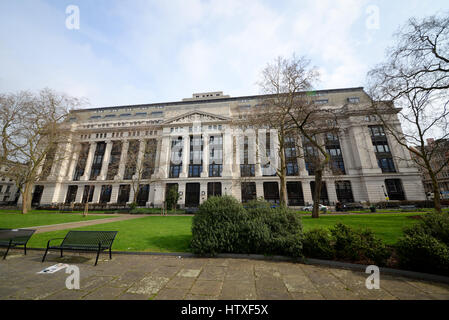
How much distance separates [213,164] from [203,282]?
113 ft

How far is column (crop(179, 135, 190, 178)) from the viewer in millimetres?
37438

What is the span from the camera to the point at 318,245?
5492 millimetres

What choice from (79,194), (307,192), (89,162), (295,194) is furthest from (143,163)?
(307,192)

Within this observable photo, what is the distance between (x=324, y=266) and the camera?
16.7 ft

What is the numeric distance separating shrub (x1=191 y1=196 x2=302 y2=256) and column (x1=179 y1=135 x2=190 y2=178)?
103 feet

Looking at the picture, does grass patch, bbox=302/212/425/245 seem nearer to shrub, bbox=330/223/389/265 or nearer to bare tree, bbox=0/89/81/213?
shrub, bbox=330/223/389/265

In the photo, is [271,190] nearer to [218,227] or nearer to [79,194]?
[218,227]

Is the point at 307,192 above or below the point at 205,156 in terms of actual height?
below

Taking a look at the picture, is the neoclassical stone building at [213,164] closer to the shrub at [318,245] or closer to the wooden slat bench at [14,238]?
the shrub at [318,245]

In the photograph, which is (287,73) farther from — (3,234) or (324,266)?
(3,234)

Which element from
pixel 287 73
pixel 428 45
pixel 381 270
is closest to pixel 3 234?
pixel 381 270

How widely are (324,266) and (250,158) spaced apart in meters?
33.2

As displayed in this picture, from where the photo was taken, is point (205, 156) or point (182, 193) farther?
point (205, 156)
